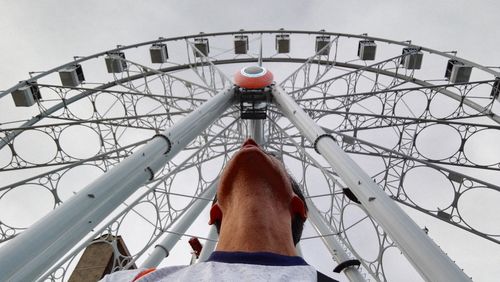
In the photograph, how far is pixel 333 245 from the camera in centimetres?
764

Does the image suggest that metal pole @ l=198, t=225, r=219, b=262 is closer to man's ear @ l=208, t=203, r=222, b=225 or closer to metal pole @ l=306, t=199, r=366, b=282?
metal pole @ l=306, t=199, r=366, b=282

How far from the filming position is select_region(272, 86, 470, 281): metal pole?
2582 mm

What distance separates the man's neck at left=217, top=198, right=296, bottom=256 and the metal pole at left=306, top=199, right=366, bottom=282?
4756 millimetres

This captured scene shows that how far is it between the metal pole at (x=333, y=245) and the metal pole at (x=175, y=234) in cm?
267

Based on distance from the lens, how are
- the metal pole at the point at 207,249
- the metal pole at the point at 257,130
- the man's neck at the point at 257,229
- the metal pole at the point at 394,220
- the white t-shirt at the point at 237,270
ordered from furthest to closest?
1. the metal pole at the point at 257,130
2. the metal pole at the point at 207,249
3. the metal pole at the point at 394,220
4. the man's neck at the point at 257,229
5. the white t-shirt at the point at 237,270

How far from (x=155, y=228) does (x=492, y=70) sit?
12007mm

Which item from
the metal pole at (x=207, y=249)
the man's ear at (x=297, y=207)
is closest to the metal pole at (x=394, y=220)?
the man's ear at (x=297, y=207)

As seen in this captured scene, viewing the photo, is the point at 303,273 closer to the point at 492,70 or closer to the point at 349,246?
the point at 349,246

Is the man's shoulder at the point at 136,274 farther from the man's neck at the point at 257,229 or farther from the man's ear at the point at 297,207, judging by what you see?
the man's ear at the point at 297,207

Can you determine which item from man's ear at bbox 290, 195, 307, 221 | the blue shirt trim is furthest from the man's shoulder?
man's ear at bbox 290, 195, 307, 221

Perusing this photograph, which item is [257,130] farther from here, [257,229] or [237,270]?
[237,270]

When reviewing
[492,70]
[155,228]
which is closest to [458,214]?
[492,70]

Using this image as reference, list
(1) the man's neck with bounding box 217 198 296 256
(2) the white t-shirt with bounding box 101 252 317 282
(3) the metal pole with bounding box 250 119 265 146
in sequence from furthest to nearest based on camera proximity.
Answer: (3) the metal pole with bounding box 250 119 265 146, (1) the man's neck with bounding box 217 198 296 256, (2) the white t-shirt with bounding box 101 252 317 282

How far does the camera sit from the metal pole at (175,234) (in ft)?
24.6
